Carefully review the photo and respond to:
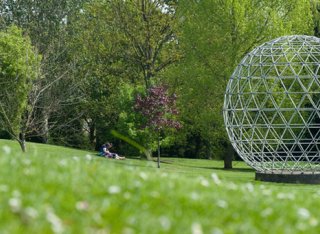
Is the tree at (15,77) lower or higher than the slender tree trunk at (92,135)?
higher

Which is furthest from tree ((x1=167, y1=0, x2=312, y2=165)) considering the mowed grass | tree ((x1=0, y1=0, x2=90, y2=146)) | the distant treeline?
the mowed grass

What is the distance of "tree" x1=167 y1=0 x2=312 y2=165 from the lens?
126ft

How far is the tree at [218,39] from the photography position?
3848 centimetres

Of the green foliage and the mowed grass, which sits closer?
the mowed grass

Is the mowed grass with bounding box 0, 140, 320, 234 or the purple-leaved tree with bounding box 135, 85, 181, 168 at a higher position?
the mowed grass with bounding box 0, 140, 320, 234

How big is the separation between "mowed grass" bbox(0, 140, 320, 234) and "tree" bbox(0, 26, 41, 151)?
71.2 ft

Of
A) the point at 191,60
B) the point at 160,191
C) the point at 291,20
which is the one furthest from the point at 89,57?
the point at 160,191

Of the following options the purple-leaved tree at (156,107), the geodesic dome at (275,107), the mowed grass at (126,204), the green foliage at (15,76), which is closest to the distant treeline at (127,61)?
the green foliage at (15,76)

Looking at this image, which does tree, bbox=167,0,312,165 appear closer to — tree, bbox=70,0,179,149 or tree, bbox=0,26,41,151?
tree, bbox=70,0,179,149

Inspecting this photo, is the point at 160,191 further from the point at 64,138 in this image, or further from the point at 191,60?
the point at 64,138

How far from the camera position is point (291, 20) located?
39.6 metres

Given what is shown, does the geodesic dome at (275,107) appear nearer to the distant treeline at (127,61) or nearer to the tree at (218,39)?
the tree at (218,39)

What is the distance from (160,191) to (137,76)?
1628 inches

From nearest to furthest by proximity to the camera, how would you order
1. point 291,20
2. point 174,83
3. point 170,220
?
point 170,220 → point 291,20 → point 174,83
